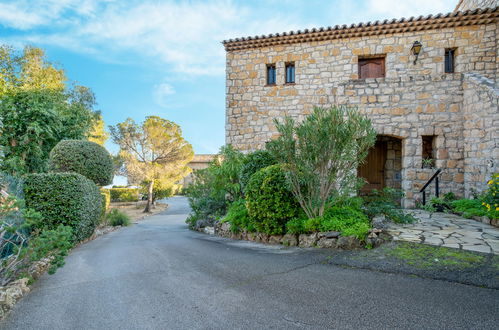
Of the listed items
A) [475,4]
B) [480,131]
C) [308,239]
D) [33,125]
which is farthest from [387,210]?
[33,125]

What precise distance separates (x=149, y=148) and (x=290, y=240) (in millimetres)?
13244

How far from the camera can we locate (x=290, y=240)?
5000mm

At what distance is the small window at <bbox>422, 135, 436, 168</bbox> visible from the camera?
8.39 m

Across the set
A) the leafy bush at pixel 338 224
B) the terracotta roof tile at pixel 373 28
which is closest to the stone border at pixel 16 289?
the leafy bush at pixel 338 224

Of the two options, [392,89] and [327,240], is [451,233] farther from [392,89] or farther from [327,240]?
[392,89]

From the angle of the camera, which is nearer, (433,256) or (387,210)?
(433,256)

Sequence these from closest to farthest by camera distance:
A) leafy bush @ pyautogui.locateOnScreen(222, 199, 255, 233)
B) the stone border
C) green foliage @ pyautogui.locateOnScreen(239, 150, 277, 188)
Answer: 1. the stone border
2. leafy bush @ pyautogui.locateOnScreen(222, 199, 255, 233)
3. green foliage @ pyautogui.locateOnScreen(239, 150, 277, 188)

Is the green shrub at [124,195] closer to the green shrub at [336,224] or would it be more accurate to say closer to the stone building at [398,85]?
the stone building at [398,85]

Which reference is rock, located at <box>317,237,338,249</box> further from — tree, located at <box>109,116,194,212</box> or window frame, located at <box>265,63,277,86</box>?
tree, located at <box>109,116,194,212</box>

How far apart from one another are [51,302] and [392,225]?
5574mm

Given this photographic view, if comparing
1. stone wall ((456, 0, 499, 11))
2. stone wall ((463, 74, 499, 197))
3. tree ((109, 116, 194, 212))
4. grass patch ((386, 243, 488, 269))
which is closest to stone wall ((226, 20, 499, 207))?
stone wall ((463, 74, 499, 197))

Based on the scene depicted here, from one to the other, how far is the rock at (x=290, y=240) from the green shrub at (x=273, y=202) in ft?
0.53

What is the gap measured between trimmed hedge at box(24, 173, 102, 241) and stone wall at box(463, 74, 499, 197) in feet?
31.6

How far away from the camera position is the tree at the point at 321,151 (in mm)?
4555
